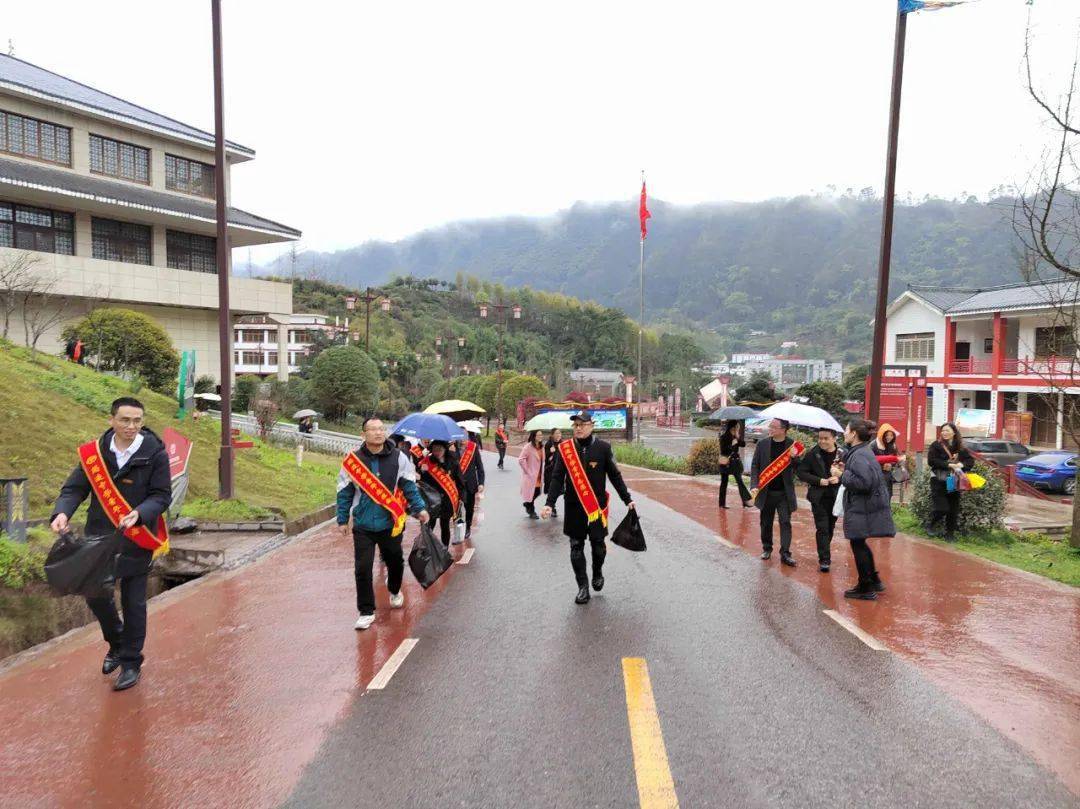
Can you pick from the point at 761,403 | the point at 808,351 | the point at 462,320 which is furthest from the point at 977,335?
the point at 808,351

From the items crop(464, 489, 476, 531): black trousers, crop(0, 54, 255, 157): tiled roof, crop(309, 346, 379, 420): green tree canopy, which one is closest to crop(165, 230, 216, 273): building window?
crop(0, 54, 255, 157): tiled roof

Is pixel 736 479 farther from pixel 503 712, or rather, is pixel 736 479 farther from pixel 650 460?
pixel 650 460

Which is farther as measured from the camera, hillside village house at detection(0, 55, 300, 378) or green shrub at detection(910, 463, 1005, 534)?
hillside village house at detection(0, 55, 300, 378)

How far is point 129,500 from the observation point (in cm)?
542

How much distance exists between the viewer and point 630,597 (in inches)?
308

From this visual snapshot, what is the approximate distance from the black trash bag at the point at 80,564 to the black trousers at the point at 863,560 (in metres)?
6.55

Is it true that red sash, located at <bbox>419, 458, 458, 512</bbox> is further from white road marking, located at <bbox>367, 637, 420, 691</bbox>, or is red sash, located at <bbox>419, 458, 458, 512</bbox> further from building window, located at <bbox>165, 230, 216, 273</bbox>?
building window, located at <bbox>165, 230, 216, 273</bbox>

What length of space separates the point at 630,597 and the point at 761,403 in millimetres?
42144

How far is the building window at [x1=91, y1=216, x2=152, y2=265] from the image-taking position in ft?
93.1

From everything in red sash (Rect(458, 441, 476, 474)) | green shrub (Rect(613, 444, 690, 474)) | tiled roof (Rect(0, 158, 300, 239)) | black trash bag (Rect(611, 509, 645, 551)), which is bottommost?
green shrub (Rect(613, 444, 690, 474))

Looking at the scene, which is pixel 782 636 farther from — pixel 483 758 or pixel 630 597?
pixel 483 758

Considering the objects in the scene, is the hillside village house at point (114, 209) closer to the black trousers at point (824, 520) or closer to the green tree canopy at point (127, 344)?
the green tree canopy at point (127, 344)

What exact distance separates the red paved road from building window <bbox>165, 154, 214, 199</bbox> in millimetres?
27366

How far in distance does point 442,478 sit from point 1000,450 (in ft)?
82.5
